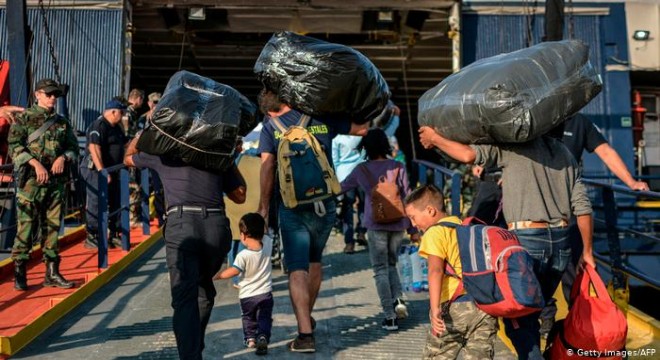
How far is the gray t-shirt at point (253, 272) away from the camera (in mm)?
4734

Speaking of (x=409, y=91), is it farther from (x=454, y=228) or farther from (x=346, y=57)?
(x=454, y=228)

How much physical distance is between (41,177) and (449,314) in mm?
3812

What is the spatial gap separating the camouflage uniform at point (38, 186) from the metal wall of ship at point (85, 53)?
5978mm

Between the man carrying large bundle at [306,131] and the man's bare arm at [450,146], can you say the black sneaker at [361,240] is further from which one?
the man's bare arm at [450,146]

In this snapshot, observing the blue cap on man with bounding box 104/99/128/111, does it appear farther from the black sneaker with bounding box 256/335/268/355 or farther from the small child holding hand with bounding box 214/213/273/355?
the black sneaker with bounding box 256/335/268/355

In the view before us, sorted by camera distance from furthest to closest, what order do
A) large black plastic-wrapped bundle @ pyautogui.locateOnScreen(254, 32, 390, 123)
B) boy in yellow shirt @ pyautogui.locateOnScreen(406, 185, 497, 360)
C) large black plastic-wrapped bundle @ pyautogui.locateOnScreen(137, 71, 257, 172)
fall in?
large black plastic-wrapped bundle @ pyautogui.locateOnScreen(254, 32, 390, 123), large black plastic-wrapped bundle @ pyautogui.locateOnScreen(137, 71, 257, 172), boy in yellow shirt @ pyautogui.locateOnScreen(406, 185, 497, 360)

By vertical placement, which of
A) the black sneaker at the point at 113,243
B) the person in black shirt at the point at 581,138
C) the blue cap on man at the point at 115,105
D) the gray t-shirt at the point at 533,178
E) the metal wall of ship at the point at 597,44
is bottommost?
the black sneaker at the point at 113,243

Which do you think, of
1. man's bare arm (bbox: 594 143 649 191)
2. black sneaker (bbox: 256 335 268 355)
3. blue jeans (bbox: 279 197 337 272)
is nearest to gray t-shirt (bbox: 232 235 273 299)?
blue jeans (bbox: 279 197 337 272)

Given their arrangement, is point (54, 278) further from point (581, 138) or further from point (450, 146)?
point (581, 138)

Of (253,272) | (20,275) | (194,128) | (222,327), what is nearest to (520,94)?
(194,128)

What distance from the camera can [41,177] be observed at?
5941 mm

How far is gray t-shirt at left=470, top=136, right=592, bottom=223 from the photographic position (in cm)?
395

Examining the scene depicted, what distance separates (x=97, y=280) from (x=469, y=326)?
13.2 feet

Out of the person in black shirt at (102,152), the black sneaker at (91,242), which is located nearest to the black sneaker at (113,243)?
the person in black shirt at (102,152)
